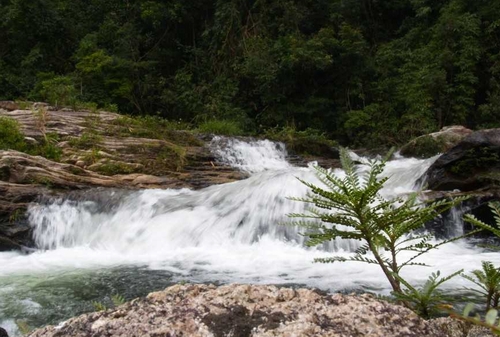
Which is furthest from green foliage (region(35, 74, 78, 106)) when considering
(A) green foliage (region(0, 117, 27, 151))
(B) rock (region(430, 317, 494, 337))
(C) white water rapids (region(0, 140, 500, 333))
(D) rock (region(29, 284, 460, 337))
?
(B) rock (region(430, 317, 494, 337))

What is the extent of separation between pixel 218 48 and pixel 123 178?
1243 centimetres

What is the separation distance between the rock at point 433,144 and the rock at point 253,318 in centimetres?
1192

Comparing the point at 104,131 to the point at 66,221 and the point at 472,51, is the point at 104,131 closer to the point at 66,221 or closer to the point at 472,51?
the point at 66,221

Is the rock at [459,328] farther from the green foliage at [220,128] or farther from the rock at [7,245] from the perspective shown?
the green foliage at [220,128]

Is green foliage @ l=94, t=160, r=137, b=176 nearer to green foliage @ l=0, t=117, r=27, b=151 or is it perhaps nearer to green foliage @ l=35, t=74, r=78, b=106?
green foliage @ l=0, t=117, r=27, b=151

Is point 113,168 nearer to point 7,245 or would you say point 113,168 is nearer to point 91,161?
point 91,161

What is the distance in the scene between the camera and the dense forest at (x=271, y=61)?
15836 mm

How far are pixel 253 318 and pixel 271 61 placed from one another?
1753cm

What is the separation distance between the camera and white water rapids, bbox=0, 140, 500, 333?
4.92m

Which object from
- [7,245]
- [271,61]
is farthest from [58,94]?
[7,245]

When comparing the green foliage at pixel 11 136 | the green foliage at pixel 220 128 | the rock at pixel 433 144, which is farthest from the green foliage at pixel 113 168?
the rock at pixel 433 144

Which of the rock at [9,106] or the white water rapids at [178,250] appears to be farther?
the rock at [9,106]

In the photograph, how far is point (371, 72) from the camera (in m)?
18.1

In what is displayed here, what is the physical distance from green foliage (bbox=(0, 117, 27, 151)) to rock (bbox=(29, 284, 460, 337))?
1015 centimetres
